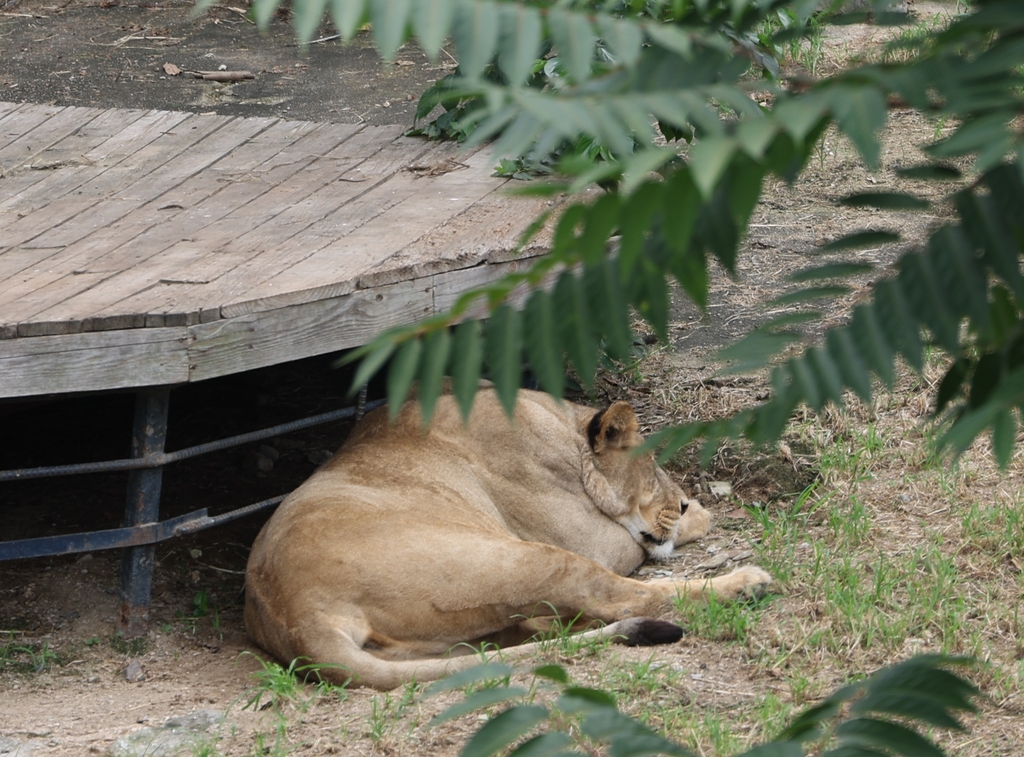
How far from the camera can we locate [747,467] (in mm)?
4656

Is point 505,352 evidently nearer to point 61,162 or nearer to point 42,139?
point 61,162

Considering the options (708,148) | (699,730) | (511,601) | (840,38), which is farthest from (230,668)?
(840,38)

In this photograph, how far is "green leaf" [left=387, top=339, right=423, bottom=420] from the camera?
109 cm

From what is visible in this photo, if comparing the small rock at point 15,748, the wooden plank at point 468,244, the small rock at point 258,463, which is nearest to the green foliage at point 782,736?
the small rock at point 15,748

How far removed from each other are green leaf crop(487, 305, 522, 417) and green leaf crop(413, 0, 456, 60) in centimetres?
26

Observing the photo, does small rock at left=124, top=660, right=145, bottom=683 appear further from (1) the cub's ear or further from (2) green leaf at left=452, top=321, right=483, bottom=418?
(2) green leaf at left=452, top=321, right=483, bottom=418

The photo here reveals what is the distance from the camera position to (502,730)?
1.13 m

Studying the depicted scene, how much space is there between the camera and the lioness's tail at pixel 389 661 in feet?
10.9

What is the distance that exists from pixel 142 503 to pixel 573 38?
3081 millimetres

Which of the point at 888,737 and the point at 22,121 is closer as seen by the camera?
the point at 888,737

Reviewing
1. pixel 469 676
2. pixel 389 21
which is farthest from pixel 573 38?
pixel 469 676

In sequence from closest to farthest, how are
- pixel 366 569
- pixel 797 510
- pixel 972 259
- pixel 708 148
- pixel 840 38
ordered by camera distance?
pixel 708 148
pixel 972 259
pixel 366 569
pixel 797 510
pixel 840 38

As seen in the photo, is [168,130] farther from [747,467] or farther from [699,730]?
[699,730]

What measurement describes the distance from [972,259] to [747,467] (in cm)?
360
